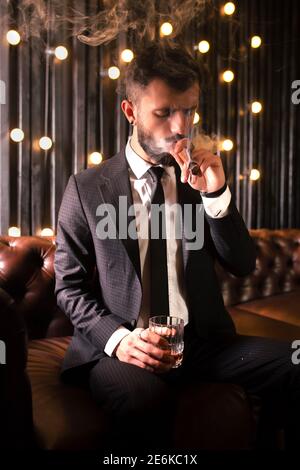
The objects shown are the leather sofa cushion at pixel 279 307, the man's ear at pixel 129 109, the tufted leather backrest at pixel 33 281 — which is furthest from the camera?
the leather sofa cushion at pixel 279 307

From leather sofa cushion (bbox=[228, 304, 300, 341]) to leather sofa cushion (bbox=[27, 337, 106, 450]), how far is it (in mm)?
1088

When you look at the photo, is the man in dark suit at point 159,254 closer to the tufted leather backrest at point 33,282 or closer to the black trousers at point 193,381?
the black trousers at point 193,381

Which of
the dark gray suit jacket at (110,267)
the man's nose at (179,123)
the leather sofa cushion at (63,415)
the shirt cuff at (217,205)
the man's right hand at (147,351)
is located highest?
the man's nose at (179,123)

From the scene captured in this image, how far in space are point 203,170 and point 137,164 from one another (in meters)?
0.35

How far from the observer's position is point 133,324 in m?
1.66

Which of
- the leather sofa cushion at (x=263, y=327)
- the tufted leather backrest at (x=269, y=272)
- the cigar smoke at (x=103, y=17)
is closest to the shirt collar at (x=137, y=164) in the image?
the leather sofa cushion at (x=263, y=327)

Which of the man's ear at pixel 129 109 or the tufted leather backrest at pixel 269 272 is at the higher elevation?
the man's ear at pixel 129 109

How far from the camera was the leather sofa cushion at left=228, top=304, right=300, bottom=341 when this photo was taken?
91.0 inches

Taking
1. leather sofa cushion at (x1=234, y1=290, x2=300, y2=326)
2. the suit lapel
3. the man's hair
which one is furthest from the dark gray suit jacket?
leather sofa cushion at (x1=234, y1=290, x2=300, y2=326)

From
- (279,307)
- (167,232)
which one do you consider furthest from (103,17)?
(279,307)

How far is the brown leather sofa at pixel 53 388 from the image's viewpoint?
1.25 metres

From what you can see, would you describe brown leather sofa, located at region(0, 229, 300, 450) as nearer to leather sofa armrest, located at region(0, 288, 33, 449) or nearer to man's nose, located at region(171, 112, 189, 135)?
leather sofa armrest, located at region(0, 288, 33, 449)
